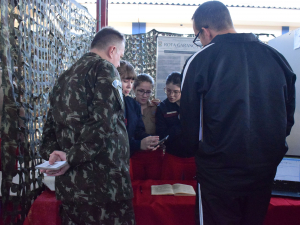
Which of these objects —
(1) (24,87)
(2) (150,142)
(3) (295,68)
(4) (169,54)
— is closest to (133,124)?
(2) (150,142)

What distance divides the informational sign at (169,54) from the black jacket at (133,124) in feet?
3.24

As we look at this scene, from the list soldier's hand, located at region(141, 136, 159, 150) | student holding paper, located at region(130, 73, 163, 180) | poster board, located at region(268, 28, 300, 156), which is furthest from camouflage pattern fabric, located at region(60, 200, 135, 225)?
poster board, located at region(268, 28, 300, 156)

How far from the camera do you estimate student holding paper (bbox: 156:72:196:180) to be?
1984 millimetres

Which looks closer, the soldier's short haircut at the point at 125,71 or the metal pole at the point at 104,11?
the soldier's short haircut at the point at 125,71

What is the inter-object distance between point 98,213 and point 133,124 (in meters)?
0.94

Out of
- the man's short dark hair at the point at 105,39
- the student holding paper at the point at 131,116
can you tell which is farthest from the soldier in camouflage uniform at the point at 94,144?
the student holding paper at the point at 131,116

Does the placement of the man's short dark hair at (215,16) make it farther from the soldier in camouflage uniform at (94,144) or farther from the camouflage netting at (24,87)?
the camouflage netting at (24,87)

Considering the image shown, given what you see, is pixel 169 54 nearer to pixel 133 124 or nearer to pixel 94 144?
pixel 133 124

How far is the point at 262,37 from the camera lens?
3020mm

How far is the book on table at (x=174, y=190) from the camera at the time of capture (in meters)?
1.53

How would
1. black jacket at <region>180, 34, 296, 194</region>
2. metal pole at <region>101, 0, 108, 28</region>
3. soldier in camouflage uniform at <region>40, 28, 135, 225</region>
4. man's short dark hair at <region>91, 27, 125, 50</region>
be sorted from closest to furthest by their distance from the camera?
black jacket at <region>180, 34, 296, 194</region>
soldier in camouflage uniform at <region>40, 28, 135, 225</region>
man's short dark hair at <region>91, 27, 125, 50</region>
metal pole at <region>101, 0, 108, 28</region>

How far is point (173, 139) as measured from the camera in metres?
1.99

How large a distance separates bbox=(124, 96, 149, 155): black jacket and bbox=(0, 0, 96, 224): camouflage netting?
64 centimetres

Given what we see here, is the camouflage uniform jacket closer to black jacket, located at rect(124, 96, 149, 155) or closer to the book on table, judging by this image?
the book on table
